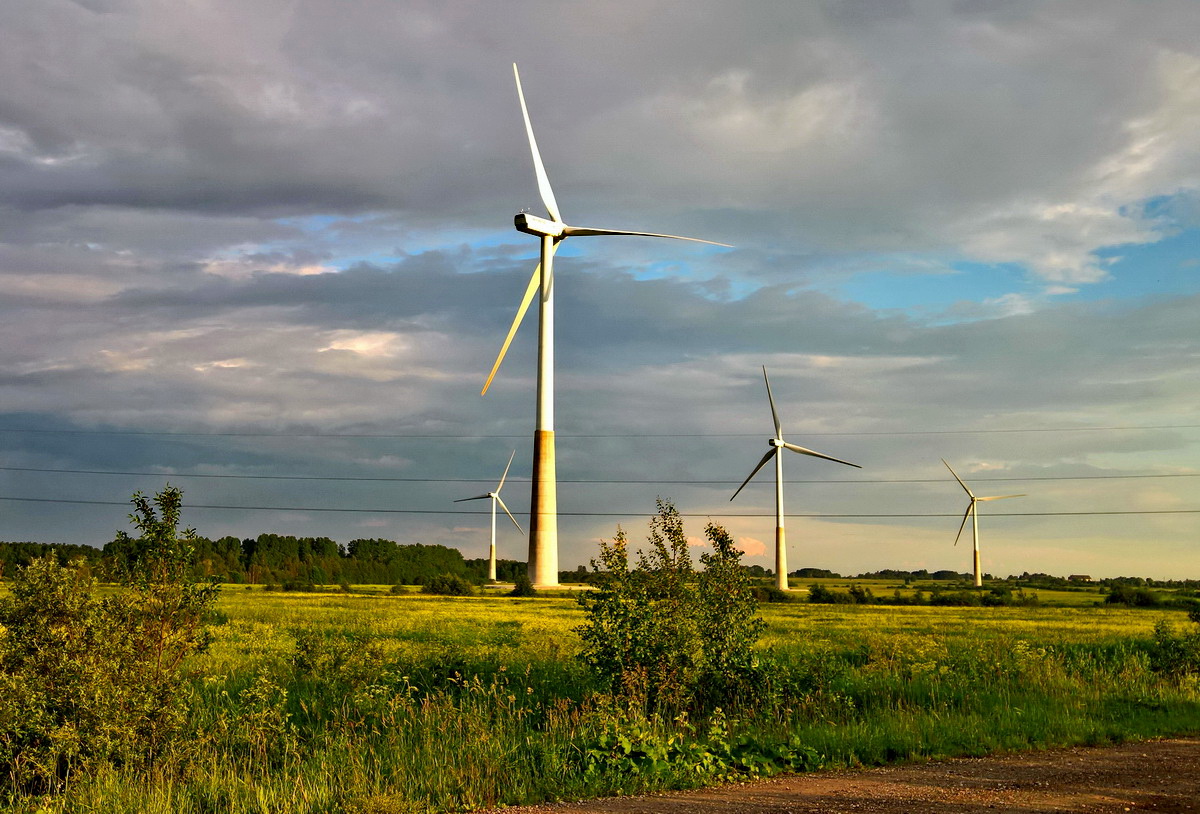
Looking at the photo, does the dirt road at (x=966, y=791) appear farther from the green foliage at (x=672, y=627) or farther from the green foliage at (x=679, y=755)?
the green foliage at (x=672, y=627)

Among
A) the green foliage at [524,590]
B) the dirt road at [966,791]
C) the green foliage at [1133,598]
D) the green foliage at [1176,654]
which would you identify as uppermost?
the green foliage at [1176,654]

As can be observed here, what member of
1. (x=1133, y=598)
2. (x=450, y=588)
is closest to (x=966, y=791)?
(x=1133, y=598)

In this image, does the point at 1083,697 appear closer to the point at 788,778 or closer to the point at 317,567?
the point at 788,778

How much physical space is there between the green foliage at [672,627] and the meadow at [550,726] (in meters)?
0.51

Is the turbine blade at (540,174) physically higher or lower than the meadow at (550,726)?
higher

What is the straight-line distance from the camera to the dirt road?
12750 millimetres

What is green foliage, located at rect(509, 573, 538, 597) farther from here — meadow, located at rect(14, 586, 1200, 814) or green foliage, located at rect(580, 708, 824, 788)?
green foliage, located at rect(580, 708, 824, 788)

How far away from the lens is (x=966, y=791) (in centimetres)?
1375

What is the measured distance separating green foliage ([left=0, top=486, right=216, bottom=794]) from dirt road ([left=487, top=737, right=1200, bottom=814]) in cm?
616

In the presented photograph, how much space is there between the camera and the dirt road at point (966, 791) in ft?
41.8

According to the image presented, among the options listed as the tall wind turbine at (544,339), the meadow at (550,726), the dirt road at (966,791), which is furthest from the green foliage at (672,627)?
the tall wind turbine at (544,339)

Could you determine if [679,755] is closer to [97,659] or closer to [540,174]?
[97,659]

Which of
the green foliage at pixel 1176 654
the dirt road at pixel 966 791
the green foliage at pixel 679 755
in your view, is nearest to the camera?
the dirt road at pixel 966 791

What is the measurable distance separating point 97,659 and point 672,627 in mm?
9787
